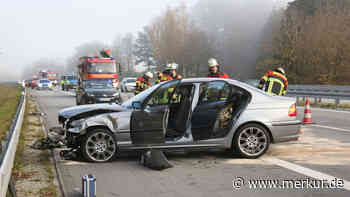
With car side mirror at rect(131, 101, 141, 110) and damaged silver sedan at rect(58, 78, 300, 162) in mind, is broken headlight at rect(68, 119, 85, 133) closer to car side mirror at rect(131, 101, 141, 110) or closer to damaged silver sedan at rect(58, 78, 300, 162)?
damaged silver sedan at rect(58, 78, 300, 162)

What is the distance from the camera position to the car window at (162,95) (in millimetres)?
7645

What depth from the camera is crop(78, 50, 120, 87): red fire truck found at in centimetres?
2608

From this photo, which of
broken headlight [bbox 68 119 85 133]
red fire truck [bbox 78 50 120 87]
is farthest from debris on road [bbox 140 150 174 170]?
red fire truck [bbox 78 50 120 87]

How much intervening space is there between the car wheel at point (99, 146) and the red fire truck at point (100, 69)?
62.3ft

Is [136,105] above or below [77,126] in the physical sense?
above

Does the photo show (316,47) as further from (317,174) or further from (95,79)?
(317,174)

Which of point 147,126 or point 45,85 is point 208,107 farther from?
point 45,85

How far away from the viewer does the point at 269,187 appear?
19.3ft

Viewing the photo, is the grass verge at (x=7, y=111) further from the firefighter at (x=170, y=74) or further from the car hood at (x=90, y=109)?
the firefighter at (x=170, y=74)

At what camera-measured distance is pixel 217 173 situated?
22.0ft

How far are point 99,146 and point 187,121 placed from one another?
155 centimetres

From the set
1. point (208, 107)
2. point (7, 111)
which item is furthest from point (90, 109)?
point (7, 111)

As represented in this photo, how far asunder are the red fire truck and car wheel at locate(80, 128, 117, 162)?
1898 cm

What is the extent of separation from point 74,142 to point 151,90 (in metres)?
1.66
